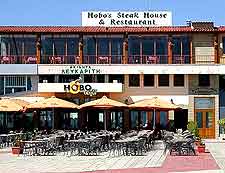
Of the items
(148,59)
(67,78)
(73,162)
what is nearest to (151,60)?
(148,59)

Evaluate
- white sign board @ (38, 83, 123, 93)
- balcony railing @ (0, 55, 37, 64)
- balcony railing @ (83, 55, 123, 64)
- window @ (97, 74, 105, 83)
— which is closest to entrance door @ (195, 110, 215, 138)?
white sign board @ (38, 83, 123, 93)

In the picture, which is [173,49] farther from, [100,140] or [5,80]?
[100,140]

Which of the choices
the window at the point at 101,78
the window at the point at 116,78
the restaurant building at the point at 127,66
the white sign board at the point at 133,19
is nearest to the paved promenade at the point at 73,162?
the restaurant building at the point at 127,66

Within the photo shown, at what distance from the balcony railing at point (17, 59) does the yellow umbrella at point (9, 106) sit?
5785 millimetres

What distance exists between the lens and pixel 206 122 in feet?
126

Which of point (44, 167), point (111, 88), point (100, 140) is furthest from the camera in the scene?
point (111, 88)

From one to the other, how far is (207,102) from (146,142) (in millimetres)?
12857

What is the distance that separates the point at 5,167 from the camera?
18.2 meters

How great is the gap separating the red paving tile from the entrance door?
1646 cm

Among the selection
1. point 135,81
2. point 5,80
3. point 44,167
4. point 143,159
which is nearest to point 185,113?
point 135,81

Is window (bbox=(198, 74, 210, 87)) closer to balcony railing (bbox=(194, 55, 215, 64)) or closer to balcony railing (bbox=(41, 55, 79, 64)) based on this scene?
balcony railing (bbox=(194, 55, 215, 64))

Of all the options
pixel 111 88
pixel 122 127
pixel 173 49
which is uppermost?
pixel 173 49

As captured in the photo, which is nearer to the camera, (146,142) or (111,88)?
(146,142)

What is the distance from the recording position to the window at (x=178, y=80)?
38.6 metres
